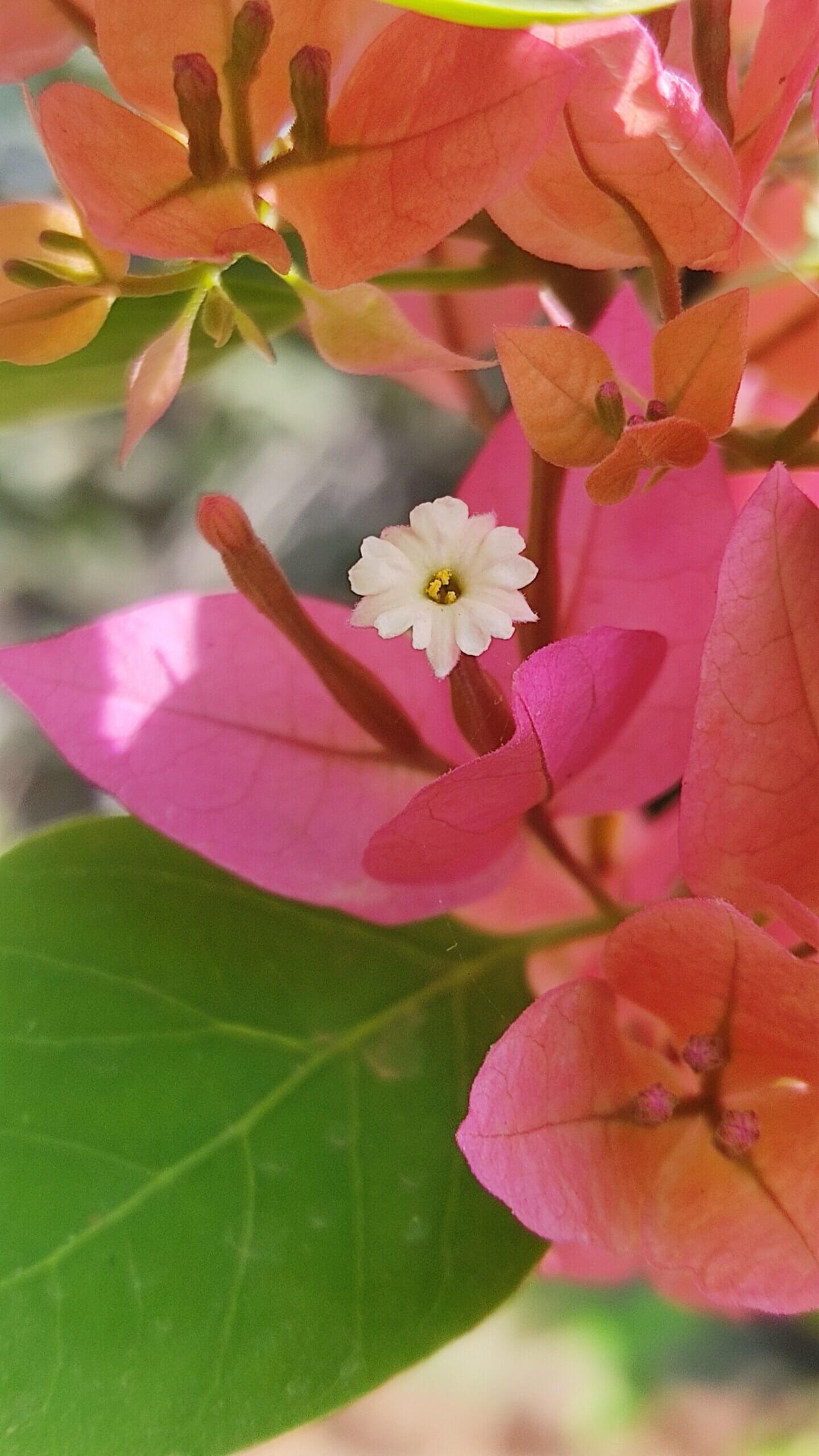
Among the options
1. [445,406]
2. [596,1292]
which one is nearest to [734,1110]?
[445,406]

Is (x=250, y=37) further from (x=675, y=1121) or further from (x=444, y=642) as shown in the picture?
(x=675, y=1121)

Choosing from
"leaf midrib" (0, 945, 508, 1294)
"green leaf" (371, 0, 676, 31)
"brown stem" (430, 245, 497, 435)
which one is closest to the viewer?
"green leaf" (371, 0, 676, 31)

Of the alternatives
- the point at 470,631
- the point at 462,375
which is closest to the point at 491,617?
the point at 470,631

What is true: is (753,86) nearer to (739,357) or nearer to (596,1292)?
(739,357)

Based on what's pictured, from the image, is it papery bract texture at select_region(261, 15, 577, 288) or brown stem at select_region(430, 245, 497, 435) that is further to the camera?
brown stem at select_region(430, 245, 497, 435)

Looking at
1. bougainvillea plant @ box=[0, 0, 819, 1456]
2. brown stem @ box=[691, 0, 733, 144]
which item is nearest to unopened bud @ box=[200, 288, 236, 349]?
bougainvillea plant @ box=[0, 0, 819, 1456]

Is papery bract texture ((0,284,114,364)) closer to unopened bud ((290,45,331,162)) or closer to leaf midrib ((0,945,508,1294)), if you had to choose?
unopened bud ((290,45,331,162))
